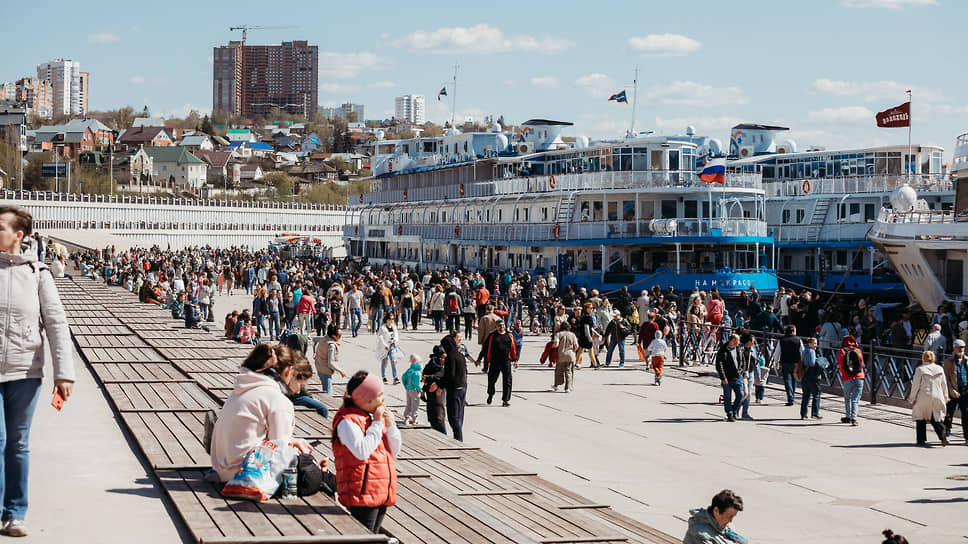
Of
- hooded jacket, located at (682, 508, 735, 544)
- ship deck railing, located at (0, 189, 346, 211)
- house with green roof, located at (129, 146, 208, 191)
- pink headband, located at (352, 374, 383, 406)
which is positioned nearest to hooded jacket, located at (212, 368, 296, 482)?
pink headband, located at (352, 374, 383, 406)

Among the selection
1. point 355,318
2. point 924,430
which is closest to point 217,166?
point 355,318

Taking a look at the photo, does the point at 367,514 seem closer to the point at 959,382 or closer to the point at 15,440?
the point at 15,440

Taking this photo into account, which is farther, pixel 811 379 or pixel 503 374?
pixel 503 374

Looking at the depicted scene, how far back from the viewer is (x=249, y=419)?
800cm

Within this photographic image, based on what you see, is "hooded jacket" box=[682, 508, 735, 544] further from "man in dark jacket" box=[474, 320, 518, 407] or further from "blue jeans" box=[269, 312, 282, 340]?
"blue jeans" box=[269, 312, 282, 340]

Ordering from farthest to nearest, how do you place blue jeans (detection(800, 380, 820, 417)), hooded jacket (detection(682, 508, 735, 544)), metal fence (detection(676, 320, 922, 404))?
metal fence (detection(676, 320, 922, 404))
blue jeans (detection(800, 380, 820, 417))
hooded jacket (detection(682, 508, 735, 544))

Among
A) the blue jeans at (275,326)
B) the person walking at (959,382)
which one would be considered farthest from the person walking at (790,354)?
the blue jeans at (275,326)

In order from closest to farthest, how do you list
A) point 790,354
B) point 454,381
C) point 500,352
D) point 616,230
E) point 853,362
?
point 454,381 < point 853,362 < point 500,352 < point 790,354 < point 616,230

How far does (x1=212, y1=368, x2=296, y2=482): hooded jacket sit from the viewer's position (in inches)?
315

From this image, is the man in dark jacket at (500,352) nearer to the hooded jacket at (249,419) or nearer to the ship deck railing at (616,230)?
the hooded jacket at (249,419)

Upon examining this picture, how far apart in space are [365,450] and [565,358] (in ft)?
46.2

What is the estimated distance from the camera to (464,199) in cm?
5959

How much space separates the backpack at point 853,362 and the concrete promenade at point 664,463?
3.10 feet

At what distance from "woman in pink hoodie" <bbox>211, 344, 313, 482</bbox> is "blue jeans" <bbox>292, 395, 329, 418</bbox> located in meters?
5.29
